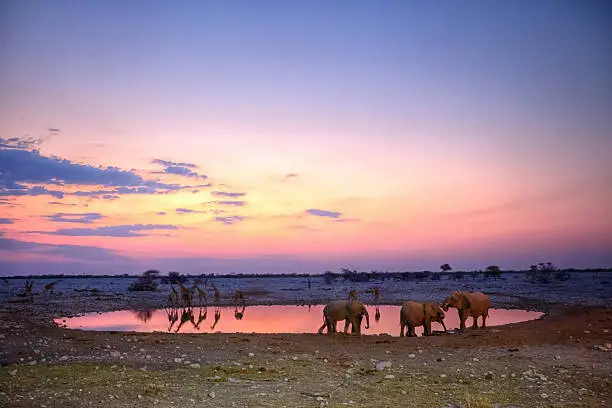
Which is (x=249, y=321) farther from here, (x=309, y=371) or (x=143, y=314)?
(x=309, y=371)

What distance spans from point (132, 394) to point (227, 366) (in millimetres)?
3396

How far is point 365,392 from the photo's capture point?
10938 mm

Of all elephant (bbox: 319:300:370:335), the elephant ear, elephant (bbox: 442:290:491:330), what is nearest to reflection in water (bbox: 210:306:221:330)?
elephant (bbox: 319:300:370:335)

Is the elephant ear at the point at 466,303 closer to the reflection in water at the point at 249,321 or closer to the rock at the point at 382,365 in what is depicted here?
the reflection in water at the point at 249,321

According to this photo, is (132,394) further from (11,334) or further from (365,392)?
(11,334)

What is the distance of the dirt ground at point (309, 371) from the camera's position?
1037cm

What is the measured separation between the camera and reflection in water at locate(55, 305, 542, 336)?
28100 millimetres

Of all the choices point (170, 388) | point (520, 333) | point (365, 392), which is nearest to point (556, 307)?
point (520, 333)

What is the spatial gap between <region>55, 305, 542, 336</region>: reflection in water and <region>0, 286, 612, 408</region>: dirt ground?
7.74 metres

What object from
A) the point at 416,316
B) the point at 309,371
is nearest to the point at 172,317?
the point at 416,316

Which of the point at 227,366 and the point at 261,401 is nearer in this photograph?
the point at 261,401

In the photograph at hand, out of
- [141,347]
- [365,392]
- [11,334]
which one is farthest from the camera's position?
[11,334]

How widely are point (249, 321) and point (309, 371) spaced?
19.8 m

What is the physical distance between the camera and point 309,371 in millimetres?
13297
